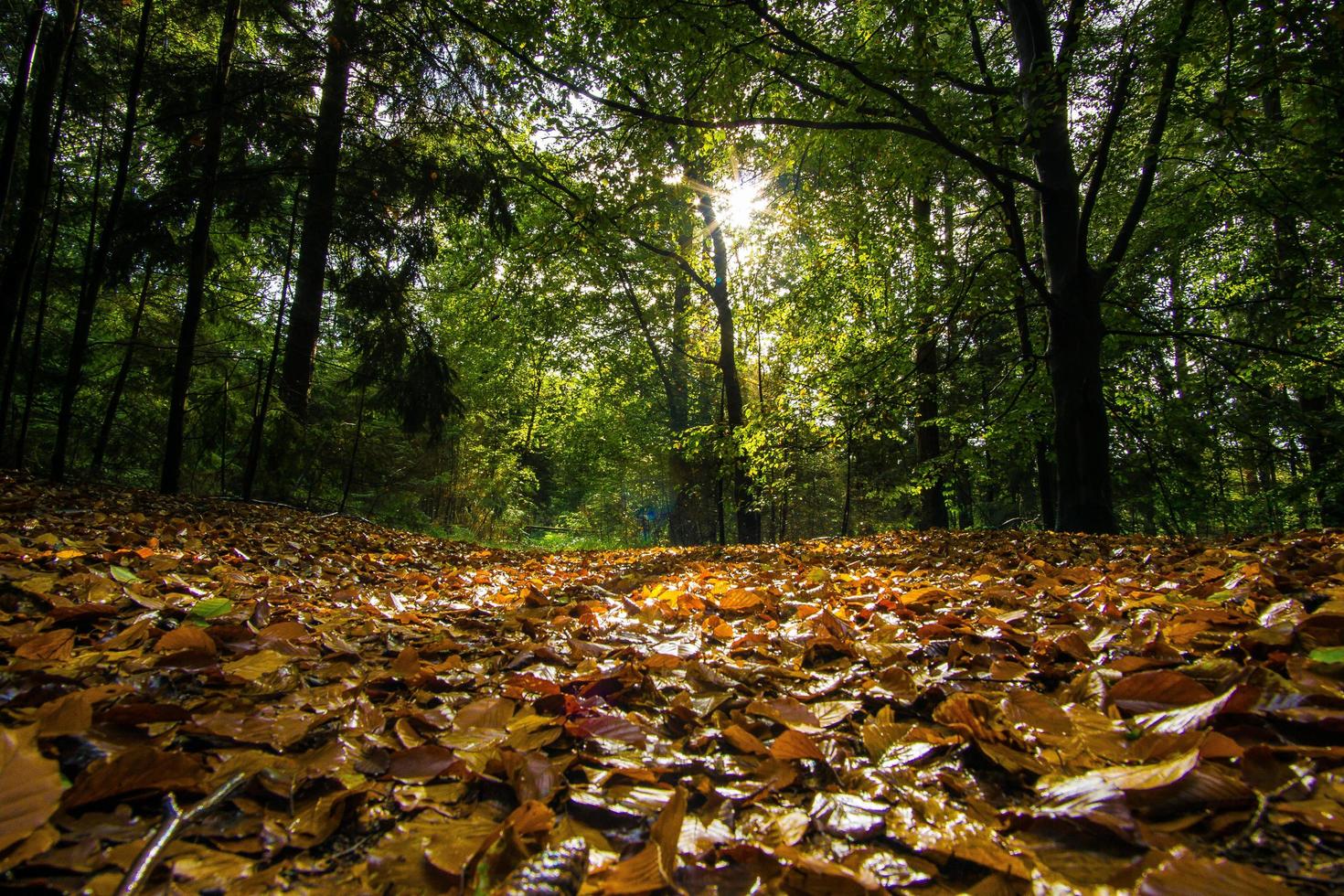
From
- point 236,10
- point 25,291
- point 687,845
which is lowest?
point 687,845

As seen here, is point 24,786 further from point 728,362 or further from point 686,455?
Result: point 728,362

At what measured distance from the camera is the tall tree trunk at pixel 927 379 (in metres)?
6.19

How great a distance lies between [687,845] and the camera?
0.75 m

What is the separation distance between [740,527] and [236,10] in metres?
8.71

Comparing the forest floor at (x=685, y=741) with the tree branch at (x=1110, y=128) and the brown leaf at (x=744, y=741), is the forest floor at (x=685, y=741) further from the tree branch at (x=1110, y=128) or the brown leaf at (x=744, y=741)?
the tree branch at (x=1110, y=128)

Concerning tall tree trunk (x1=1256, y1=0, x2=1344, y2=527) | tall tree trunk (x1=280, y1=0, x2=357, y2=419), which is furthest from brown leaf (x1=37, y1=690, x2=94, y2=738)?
tall tree trunk (x1=280, y1=0, x2=357, y2=419)

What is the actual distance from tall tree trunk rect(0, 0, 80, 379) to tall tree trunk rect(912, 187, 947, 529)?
7234 mm

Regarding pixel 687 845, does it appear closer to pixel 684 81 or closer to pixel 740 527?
pixel 684 81

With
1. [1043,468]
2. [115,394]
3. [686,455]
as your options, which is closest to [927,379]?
[686,455]

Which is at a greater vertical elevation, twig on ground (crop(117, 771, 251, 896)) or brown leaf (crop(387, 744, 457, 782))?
twig on ground (crop(117, 771, 251, 896))

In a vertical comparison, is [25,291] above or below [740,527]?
above

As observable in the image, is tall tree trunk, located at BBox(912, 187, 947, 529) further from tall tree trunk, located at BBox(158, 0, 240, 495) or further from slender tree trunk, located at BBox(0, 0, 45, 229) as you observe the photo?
slender tree trunk, located at BBox(0, 0, 45, 229)

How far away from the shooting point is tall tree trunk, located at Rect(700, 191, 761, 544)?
966 cm

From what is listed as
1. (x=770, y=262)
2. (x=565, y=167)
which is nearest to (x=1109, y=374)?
(x=770, y=262)
